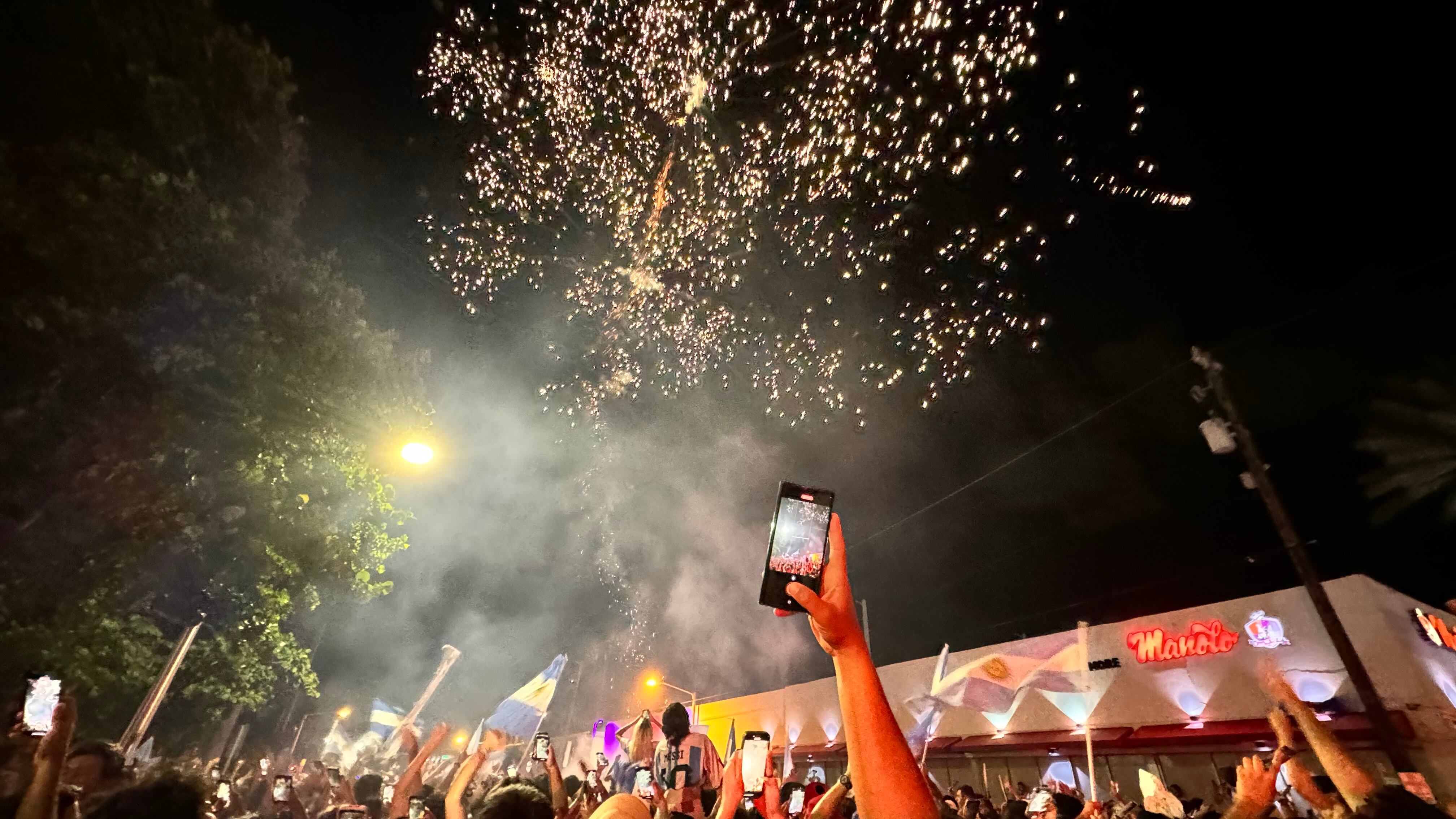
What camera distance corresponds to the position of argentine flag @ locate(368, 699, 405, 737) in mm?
41500

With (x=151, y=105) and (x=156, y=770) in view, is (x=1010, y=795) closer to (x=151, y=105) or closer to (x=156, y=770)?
(x=156, y=770)

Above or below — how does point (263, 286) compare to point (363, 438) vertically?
above

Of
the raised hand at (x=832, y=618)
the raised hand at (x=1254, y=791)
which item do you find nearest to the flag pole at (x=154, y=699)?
the raised hand at (x=832, y=618)

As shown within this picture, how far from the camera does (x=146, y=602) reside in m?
13.3

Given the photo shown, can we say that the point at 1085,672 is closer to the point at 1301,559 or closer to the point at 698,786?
the point at 1301,559

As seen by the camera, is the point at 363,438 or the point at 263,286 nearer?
the point at 263,286

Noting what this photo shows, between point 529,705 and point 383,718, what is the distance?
30395 millimetres

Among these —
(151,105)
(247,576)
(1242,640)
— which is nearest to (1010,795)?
(1242,640)

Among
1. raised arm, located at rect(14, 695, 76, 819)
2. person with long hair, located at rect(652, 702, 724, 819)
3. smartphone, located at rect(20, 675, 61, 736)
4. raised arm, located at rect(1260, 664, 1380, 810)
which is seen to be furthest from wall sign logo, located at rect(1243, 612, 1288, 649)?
smartphone, located at rect(20, 675, 61, 736)

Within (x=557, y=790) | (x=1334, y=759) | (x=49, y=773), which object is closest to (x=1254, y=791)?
(x=1334, y=759)

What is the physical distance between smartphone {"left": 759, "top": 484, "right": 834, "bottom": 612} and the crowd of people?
103 mm

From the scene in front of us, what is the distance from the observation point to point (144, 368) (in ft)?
36.7

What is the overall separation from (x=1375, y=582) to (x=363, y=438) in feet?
79.3

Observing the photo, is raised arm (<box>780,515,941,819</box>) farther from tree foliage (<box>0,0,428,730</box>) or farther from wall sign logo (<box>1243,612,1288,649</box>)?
wall sign logo (<box>1243,612,1288,649</box>)
